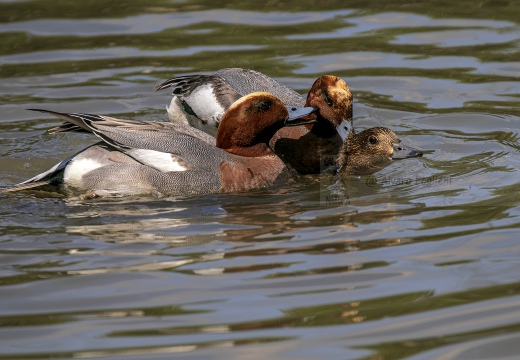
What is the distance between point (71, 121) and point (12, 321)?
2.60m

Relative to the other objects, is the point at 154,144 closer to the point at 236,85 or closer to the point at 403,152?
the point at 236,85

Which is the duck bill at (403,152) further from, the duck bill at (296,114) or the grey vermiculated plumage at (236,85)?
the grey vermiculated plumage at (236,85)

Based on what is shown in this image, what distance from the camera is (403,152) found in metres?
7.54

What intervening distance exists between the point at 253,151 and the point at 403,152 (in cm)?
121

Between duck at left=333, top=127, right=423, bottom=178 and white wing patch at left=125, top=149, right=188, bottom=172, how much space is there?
1.54m

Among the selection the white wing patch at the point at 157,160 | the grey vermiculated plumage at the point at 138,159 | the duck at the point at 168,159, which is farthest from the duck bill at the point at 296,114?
the white wing patch at the point at 157,160

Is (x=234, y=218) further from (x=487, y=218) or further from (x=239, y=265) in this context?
(x=487, y=218)

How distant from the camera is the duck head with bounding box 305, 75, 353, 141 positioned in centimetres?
802

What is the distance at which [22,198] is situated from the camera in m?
7.09

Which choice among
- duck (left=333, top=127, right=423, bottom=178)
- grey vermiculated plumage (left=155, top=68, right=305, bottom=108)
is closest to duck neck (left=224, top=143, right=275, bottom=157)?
duck (left=333, top=127, right=423, bottom=178)

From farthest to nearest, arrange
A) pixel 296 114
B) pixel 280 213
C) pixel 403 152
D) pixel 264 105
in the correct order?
pixel 296 114 < pixel 403 152 < pixel 264 105 < pixel 280 213

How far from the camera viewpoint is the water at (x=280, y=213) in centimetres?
455

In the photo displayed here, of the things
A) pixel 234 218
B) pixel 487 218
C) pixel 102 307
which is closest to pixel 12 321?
pixel 102 307

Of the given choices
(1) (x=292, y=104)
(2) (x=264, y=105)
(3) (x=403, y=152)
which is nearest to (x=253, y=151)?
(2) (x=264, y=105)
